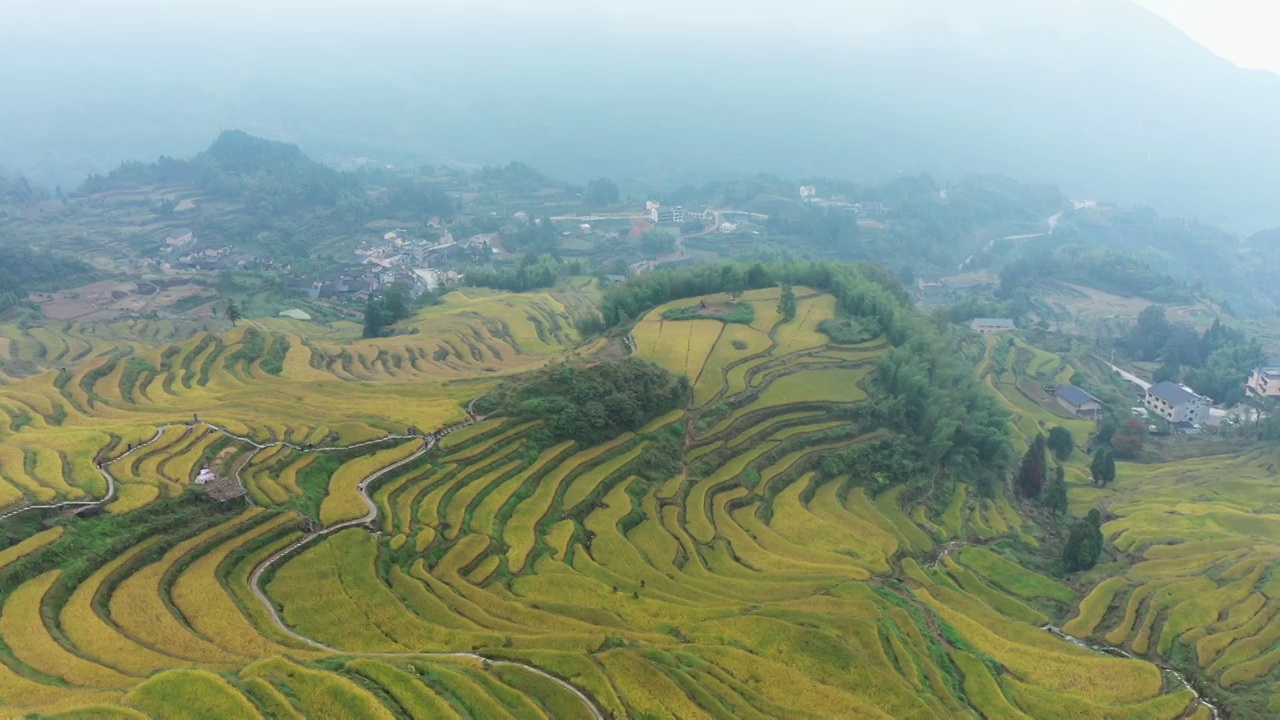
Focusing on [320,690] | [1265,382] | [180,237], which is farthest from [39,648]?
[180,237]

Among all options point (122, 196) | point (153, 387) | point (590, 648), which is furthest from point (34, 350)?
point (122, 196)

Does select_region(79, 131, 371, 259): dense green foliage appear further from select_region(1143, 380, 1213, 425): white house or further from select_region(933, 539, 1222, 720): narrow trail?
select_region(933, 539, 1222, 720): narrow trail

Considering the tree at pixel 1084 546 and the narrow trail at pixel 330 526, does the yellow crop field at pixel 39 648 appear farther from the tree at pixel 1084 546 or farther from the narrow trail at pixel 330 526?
the tree at pixel 1084 546

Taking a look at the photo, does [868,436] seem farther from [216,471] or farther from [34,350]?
[34,350]

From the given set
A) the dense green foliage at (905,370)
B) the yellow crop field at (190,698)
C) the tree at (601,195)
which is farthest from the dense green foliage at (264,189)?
the yellow crop field at (190,698)

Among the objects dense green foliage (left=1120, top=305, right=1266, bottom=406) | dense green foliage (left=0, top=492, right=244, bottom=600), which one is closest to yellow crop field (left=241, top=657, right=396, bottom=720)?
dense green foliage (left=0, top=492, right=244, bottom=600)
